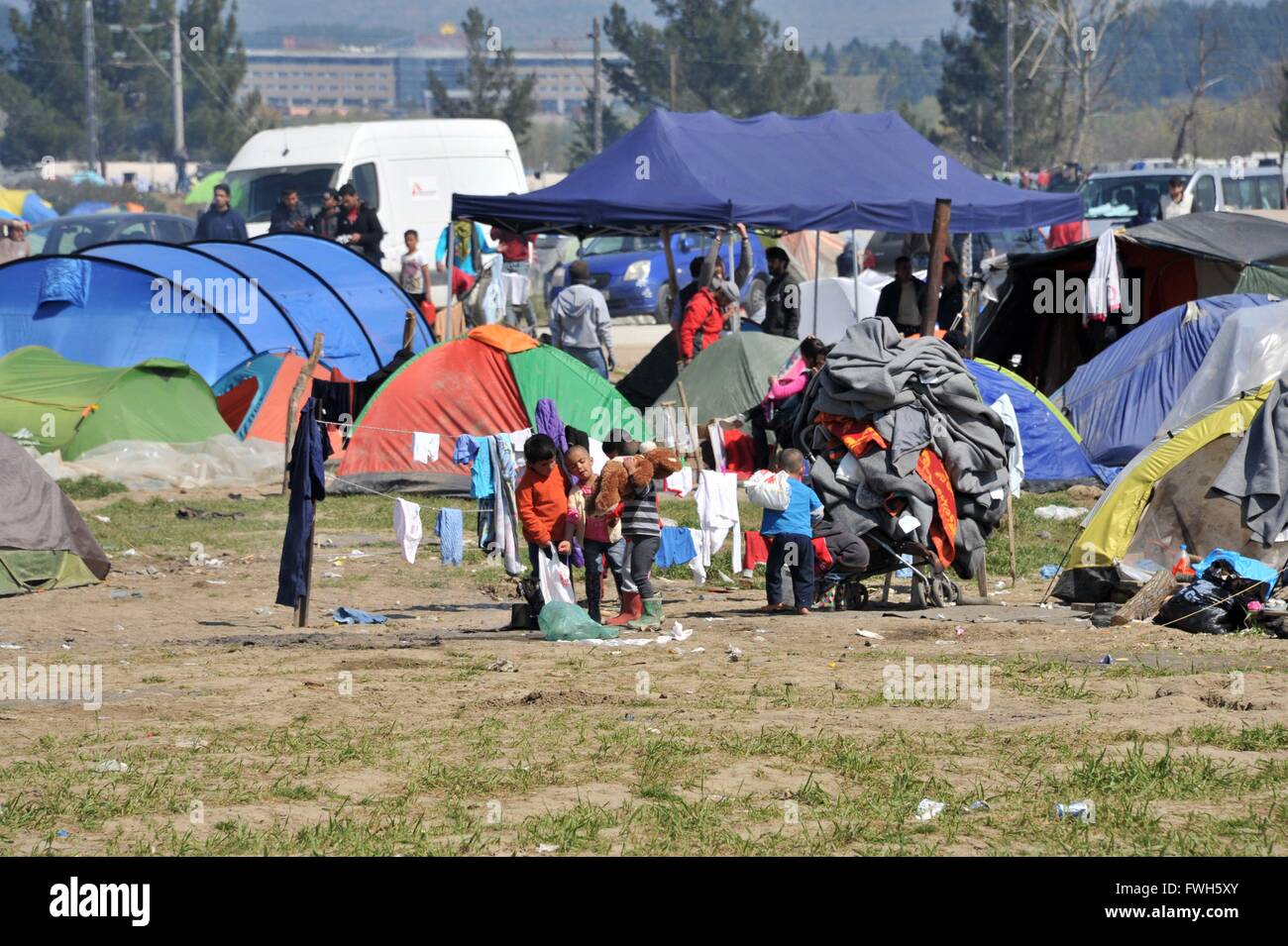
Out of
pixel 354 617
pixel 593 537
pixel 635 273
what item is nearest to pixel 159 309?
pixel 354 617

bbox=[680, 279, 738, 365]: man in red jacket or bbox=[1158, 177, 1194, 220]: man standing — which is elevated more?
bbox=[1158, 177, 1194, 220]: man standing

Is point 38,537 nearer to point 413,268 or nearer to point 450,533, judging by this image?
point 450,533

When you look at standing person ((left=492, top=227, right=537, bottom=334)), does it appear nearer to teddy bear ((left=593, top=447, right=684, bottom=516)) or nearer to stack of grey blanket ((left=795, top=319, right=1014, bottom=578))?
stack of grey blanket ((left=795, top=319, right=1014, bottom=578))

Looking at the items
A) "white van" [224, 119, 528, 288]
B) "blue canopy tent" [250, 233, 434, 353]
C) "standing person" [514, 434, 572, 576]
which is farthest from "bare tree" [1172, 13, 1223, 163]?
"standing person" [514, 434, 572, 576]

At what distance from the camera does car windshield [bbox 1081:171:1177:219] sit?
3359cm

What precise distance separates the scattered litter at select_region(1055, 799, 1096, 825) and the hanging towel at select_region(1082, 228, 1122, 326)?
43.4 ft

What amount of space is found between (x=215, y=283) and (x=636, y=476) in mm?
10393

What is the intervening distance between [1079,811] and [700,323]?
1323cm

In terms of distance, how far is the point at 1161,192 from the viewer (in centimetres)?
3362
